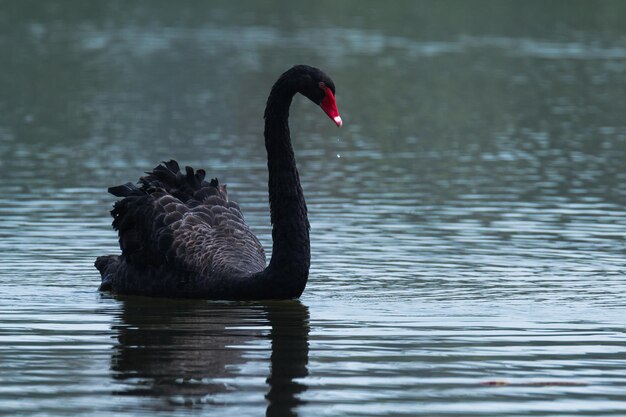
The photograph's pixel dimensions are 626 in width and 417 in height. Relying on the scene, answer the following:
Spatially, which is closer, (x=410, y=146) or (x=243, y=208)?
(x=243, y=208)

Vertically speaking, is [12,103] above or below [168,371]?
above

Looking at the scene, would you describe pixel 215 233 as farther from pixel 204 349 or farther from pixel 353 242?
pixel 353 242

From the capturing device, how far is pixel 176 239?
9.81m

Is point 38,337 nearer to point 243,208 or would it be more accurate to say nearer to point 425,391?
point 425,391

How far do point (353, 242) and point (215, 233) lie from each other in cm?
230

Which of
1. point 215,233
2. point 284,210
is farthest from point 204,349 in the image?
point 215,233

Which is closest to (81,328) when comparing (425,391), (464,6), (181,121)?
(425,391)

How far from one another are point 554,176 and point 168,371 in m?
9.84

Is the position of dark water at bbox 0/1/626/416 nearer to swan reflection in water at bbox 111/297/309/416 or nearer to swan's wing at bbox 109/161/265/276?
swan reflection in water at bbox 111/297/309/416

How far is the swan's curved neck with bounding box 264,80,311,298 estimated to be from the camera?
9.35 meters

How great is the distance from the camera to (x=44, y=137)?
65.3 ft

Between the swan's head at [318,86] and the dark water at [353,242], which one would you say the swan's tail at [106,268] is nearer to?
the dark water at [353,242]

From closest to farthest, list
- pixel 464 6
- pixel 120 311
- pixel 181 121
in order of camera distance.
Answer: pixel 120 311, pixel 181 121, pixel 464 6

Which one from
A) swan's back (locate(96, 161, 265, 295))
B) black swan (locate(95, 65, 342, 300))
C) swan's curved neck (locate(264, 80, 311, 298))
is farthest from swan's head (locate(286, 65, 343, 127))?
swan's back (locate(96, 161, 265, 295))
